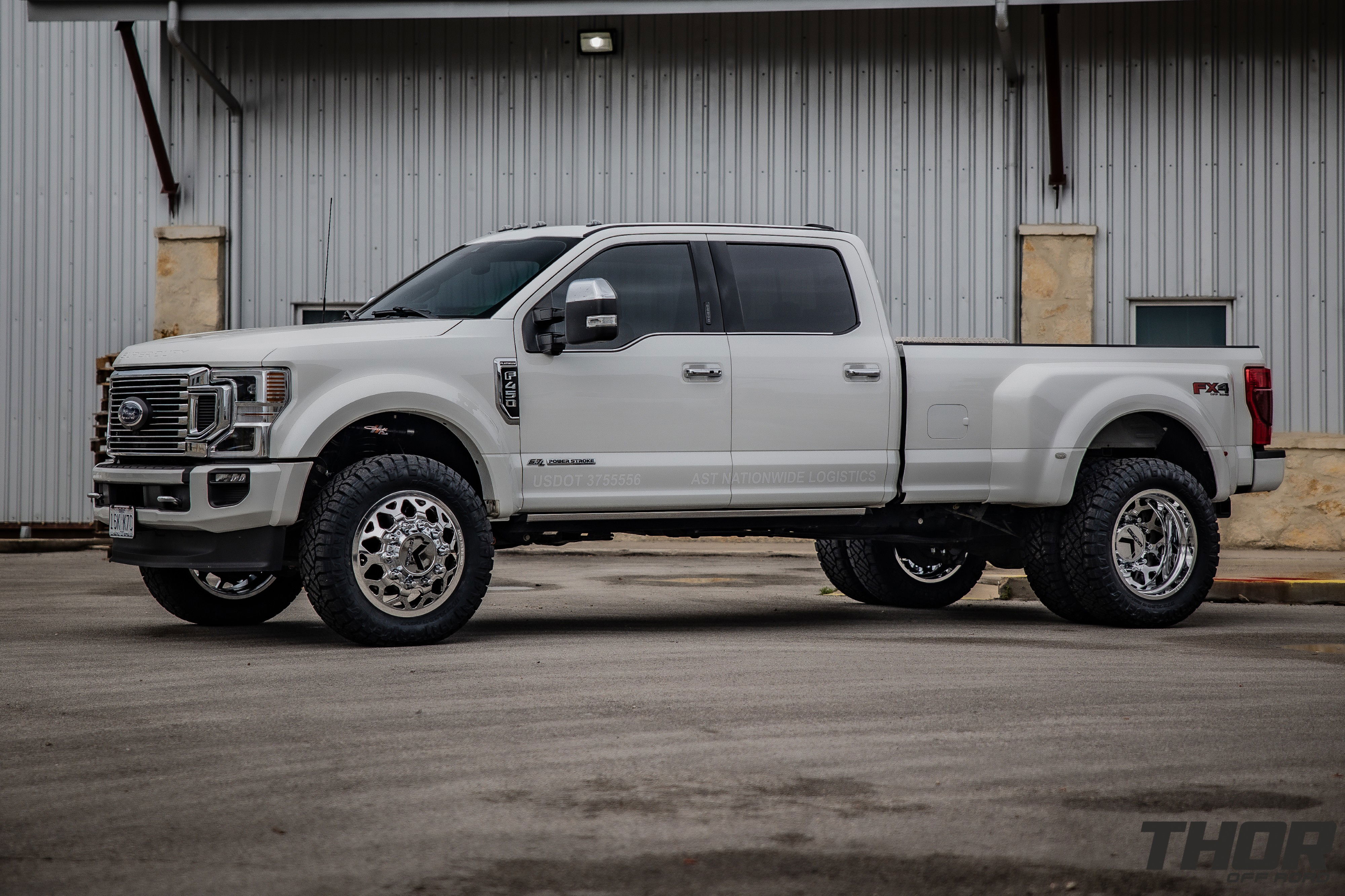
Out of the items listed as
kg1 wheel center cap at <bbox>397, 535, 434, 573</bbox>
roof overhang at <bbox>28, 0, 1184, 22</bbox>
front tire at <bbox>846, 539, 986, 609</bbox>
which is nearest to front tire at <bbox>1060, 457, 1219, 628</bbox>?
front tire at <bbox>846, 539, 986, 609</bbox>

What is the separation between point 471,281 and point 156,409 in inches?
68.3

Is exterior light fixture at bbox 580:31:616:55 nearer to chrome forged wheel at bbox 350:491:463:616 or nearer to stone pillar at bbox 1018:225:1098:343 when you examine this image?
stone pillar at bbox 1018:225:1098:343

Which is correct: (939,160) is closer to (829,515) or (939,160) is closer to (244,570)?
(829,515)

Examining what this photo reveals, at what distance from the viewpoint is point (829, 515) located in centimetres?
887

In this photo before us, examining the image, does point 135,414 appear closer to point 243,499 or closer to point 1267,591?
point 243,499

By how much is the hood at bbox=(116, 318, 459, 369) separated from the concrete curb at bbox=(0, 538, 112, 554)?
832 cm

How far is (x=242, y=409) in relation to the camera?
7.57 metres

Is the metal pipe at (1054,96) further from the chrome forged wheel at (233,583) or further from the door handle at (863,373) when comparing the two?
the chrome forged wheel at (233,583)

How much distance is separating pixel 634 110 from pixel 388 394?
9.40m

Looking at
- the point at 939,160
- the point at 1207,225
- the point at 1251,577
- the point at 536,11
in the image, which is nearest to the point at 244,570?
the point at 1251,577

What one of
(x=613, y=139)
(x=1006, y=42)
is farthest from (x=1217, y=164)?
(x=613, y=139)

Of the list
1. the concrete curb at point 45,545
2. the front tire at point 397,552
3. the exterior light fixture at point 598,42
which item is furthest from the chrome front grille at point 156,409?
the exterior light fixture at point 598,42

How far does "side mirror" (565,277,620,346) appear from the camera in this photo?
26.0ft

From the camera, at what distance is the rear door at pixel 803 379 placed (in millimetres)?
8562
